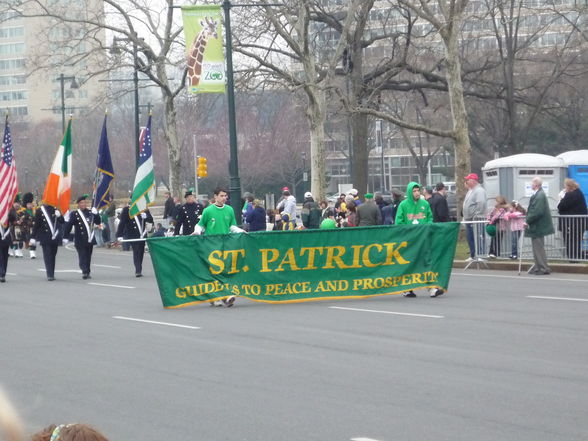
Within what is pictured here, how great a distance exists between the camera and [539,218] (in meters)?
20.1

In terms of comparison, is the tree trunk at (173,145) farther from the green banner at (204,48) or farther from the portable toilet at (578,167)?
the green banner at (204,48)

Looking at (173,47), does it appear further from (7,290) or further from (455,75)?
(7,290)

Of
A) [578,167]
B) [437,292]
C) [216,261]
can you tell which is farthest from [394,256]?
[578,167]

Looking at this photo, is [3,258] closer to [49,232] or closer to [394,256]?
[49,232]

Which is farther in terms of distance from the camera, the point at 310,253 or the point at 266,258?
the point at 310,253

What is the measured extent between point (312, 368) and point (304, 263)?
655cm

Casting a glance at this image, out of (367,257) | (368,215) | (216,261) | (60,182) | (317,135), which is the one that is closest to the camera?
(216,261)

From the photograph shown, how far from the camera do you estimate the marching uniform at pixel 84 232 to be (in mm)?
22844

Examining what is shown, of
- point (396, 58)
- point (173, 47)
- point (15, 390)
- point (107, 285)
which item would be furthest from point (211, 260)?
point (173, 47)

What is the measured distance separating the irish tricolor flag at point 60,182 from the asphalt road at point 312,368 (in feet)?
20.6

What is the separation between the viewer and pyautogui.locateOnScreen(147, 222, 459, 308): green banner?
16.1 m

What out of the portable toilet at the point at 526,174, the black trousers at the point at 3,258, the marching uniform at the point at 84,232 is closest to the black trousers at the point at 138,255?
the marching uniform at the point at 84,232

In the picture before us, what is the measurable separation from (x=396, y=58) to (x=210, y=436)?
104 feet

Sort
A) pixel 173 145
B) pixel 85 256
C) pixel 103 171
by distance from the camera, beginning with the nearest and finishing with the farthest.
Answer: pixel 85 256
pixel 103 171
pixel 173 145
